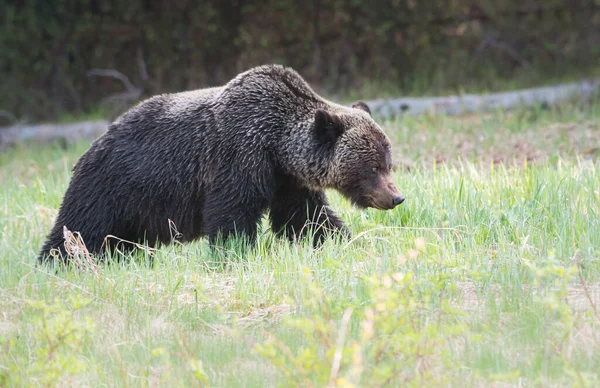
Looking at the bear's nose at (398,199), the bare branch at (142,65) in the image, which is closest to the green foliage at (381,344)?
the bear's nose at (398,199)

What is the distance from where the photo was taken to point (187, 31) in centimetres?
1530

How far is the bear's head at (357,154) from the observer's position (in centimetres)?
610

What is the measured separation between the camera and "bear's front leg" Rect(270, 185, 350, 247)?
6.45m

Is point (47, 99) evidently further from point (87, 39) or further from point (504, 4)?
point (504, 4)

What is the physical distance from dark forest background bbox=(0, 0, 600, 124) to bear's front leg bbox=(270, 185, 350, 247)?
787 cm

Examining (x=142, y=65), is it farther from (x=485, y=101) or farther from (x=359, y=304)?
(x=359, y=304)

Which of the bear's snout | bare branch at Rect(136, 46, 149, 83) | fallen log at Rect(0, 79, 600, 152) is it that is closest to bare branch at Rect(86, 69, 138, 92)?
bare branch at Rect(136, 46, 149, 83)

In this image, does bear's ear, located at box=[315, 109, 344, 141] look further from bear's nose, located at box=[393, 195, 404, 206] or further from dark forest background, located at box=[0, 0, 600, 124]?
dark forest background, located at box=[0, 0, 600, 124]

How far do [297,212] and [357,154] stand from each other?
2.35ft

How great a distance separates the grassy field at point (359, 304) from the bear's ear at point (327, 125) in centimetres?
74

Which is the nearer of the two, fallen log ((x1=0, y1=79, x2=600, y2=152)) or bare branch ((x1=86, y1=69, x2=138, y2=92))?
fallen log ((x1=0, y1=79, x2=600, y2=152))

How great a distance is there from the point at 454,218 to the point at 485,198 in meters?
0.50

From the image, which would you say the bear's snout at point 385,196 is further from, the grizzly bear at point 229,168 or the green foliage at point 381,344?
the green foliage at point 381,344

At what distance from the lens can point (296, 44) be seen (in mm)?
15211
